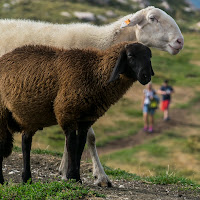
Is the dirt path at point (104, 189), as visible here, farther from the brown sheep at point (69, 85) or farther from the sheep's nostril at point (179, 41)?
the sheep's nostril at point (179, 41)

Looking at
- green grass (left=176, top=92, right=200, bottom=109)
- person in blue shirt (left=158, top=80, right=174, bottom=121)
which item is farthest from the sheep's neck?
green grass (left=176, top=92, right=200, bottom=109)

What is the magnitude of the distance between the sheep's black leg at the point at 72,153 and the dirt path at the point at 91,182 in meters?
0.30

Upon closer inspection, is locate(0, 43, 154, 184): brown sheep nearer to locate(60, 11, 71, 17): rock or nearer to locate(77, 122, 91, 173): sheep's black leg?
locate(77, 122, 91, 173): sheep's black leg

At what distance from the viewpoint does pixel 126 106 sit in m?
25.8

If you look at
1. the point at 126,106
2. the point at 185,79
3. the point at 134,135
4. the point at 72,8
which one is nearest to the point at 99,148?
the point at 134,135

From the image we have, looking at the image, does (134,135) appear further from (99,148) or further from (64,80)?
(64,80)

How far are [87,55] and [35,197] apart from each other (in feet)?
6.21

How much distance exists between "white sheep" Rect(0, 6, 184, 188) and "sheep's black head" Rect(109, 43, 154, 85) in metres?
1.91

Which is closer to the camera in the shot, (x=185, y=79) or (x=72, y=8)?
(x=185, y=79)

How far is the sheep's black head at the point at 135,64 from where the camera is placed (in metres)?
4.99

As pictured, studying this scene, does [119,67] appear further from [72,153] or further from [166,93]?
[166,93]

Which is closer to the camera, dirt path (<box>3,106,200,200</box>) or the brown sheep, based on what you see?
the brown sheep

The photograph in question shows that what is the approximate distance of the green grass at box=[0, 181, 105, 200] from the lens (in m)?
4.77

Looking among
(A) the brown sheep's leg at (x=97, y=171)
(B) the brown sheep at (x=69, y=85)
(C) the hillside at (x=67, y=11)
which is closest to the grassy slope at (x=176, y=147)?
(A) the brown sheep's leg at (x=97, y=171)
